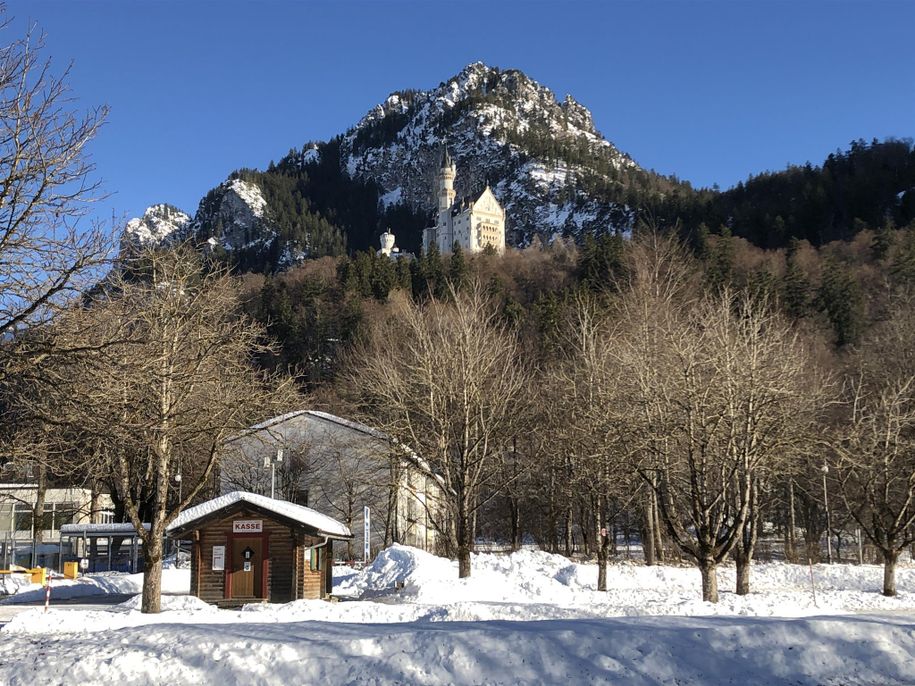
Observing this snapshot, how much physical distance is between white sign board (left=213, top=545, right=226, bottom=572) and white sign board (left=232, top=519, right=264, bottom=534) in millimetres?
598

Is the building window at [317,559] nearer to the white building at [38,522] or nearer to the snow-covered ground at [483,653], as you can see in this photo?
the snow-covered ground at [483,653]

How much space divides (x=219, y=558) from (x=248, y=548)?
86 centimetres

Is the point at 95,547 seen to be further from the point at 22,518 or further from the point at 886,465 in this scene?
the point at 886,465

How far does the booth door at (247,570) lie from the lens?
25.1 m


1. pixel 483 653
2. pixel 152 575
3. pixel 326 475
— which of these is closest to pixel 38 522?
pixel 326 475

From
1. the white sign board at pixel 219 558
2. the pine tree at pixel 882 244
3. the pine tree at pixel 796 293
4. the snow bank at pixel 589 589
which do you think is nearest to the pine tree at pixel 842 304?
the pine tree at pixel 796 293

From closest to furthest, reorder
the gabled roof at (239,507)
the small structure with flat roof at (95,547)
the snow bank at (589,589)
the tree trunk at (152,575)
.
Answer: the snow bank at (589,589) → the tree trunk at (152,575) → the gabled roof at (239,507) → the small structure with flat roof at (95,547)

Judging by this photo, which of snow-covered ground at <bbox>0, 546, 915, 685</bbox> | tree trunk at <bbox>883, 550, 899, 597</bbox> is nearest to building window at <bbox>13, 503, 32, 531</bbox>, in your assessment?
snow-covered ground at <bbox>0, 546, 915, 685</bbox>

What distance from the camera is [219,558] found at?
25.1 m

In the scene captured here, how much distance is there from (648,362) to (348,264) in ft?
231

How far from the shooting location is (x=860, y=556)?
4100 centimetres

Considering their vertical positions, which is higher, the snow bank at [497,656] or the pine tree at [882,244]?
the pine tree at [882,244]

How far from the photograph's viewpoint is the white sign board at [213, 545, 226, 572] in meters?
25.0

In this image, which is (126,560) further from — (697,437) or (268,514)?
(697,437)
